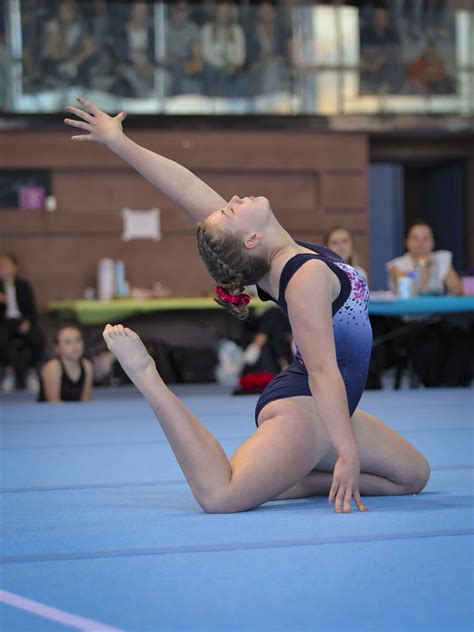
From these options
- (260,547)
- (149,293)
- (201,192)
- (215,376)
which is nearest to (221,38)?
(149,293)

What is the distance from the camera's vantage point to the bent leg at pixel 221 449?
7.45 feet

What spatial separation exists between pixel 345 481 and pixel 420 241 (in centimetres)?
483

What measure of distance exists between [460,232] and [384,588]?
9825 millimetres

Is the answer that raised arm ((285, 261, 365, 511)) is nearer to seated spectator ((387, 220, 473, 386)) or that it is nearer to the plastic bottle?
seated spectator ((387, 220, 473, 386))

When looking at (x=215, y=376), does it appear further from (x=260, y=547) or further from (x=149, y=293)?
(x=260, y=547)

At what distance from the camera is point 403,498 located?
8.45 ft

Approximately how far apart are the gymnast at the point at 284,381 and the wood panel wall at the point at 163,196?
6.71 metres

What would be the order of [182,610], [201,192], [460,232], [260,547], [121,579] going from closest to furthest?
[182,610], [121,579], [260,547], [201,192], [460,232]

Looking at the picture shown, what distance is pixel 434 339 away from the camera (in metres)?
6.97

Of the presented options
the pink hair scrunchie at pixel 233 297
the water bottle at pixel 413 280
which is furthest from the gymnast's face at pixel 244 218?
the water bottle at pixel 413 280

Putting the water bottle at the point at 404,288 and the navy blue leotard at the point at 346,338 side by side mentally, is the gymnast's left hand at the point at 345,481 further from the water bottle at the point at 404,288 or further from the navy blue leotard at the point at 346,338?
the water bottle at the point at 404,288

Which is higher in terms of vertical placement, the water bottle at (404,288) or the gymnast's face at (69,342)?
the water bottle at (404,288)

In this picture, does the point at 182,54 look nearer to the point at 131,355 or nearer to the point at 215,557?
the point at 131,355

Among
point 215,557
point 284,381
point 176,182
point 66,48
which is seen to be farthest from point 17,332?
point 215,557
